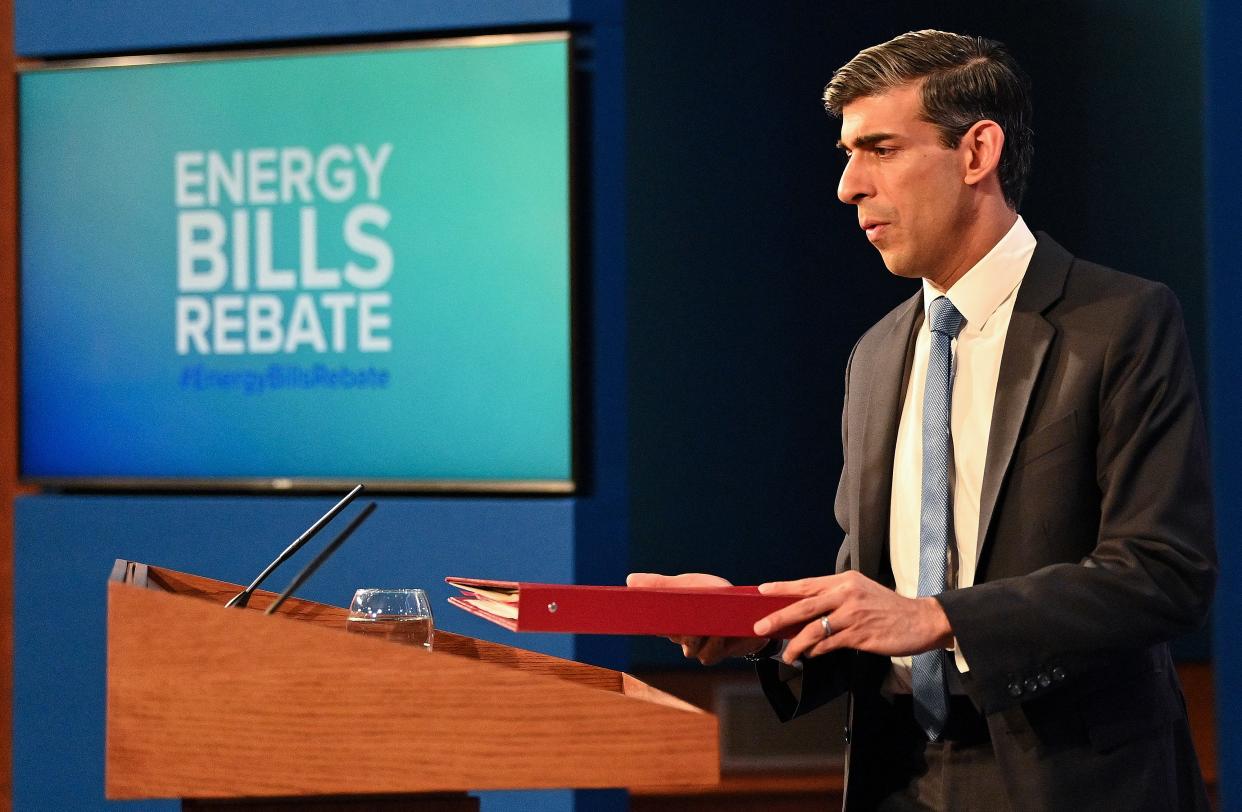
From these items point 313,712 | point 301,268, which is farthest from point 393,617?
point 301,268

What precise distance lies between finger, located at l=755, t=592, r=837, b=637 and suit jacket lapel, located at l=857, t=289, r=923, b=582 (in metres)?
0.39

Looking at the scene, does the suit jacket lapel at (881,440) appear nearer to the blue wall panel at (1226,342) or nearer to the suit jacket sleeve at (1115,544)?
the suit jacket sleeve at (1115,544)

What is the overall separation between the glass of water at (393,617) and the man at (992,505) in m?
0.31

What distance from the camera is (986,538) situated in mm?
1695

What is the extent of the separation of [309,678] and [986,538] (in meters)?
0.86

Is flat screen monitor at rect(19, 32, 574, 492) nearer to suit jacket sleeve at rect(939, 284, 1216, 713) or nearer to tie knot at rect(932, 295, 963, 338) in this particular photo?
tie knot at rect(932, 295, 963, 338)

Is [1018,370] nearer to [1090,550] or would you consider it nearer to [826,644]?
[1090,550]

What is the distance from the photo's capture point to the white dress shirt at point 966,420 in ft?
5.79

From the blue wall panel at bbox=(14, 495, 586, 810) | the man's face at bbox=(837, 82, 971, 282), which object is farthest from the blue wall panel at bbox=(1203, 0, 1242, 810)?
the blue wall panel at bbox=(14, 495, 586, 810)

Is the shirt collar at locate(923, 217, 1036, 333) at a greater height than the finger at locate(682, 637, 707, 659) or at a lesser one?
greater

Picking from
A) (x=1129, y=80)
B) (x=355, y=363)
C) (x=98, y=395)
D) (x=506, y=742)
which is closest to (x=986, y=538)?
(x=506, y=742)

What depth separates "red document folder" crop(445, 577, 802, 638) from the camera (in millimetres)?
1391

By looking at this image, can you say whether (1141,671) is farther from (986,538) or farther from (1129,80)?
(1129,80)

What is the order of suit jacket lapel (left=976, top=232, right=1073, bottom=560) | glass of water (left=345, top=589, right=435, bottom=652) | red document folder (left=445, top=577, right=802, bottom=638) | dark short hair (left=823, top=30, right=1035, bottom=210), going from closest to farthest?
red document folder (left=445, top=577, right=802, bottom=638), glass of water (left=345, top=589, right=435, bottom=652), suit jacket lapel (left=976, top=232, right=1073, bottom=560), dark short hair (left=823, top=30, right=1035, bottom=210)
